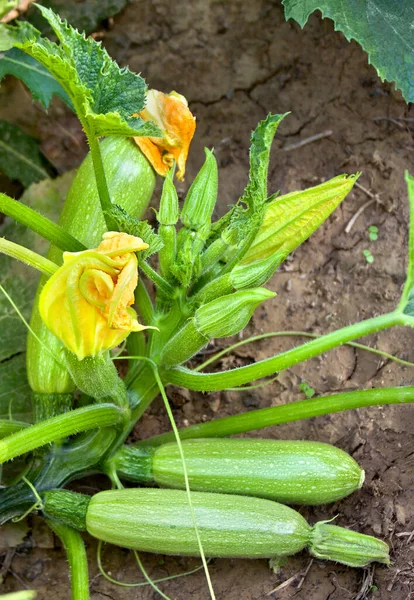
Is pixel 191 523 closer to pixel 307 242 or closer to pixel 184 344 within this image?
pixel 184 344

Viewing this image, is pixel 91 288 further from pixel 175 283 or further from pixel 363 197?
pixel 363 197

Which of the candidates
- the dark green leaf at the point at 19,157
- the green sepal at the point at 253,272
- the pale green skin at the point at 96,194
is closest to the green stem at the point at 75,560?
the pale green skin at the point at 96,194

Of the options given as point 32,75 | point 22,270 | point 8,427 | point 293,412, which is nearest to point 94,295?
point 8,427

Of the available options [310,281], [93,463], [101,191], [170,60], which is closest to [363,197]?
[310,281]

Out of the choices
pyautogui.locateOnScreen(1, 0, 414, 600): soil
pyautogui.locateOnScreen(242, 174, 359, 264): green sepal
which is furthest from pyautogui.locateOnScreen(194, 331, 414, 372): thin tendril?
pyautogui.locateOnScreen(242, 174, 359, 264): green sepal

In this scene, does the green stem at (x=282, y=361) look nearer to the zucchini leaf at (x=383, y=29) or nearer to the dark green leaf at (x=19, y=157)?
the zucchini leaf at (x=383, y=29)

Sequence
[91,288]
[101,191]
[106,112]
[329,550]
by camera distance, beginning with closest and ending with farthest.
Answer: [91,288], [106,112], [101,191], [329,550]

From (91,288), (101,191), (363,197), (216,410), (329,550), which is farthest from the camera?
(363,197)
